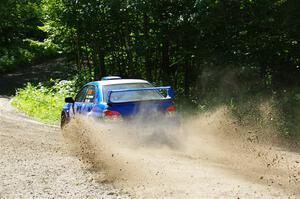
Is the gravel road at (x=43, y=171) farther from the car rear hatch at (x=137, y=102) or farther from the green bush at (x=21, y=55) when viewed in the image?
the green bush at (x=21, y=55)

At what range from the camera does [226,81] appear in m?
15.4

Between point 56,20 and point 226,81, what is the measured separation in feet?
35.0

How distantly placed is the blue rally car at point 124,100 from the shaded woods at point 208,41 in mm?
4452

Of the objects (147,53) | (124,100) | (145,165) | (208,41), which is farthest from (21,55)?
(145,165)

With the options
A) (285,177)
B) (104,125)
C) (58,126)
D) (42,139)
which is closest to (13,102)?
(58,126)

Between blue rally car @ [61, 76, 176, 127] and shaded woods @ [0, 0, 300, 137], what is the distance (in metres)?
4.45

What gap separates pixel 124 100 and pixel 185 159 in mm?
1938

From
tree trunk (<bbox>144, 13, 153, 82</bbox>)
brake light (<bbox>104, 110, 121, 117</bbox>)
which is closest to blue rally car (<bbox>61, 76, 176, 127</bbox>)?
brake light (<bbox>104, 110, 121, 117</bbox>)

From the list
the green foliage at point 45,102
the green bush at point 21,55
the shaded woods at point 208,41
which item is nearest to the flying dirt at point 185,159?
the shaded woods at point 208,41

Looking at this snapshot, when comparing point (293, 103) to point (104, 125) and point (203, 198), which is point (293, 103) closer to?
point (104, 125)

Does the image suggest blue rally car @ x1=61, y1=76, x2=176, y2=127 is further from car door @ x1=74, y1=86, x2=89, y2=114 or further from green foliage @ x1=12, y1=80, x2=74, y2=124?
green foliage @ x1=12, y1=80, x2=74, y2=124

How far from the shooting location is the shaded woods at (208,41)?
14.8 m

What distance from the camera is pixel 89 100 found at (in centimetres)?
1093

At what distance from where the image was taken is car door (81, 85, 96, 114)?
34.6ft
